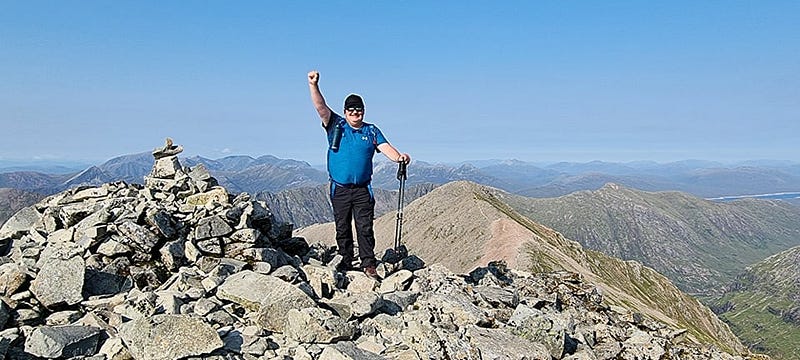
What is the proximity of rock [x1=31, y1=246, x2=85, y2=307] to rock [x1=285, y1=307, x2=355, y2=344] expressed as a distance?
15.3 ft

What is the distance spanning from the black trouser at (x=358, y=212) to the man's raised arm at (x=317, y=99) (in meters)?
1.97

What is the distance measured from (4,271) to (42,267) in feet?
2.23

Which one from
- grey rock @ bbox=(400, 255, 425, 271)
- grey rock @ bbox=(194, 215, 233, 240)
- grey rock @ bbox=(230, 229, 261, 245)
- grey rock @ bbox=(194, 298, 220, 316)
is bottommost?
grey rock @ bbox=(400, 255, 425, 271)

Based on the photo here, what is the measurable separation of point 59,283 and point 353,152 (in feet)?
23.4

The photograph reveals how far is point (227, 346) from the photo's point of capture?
9578mm

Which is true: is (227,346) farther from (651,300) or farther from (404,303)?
(651,300)

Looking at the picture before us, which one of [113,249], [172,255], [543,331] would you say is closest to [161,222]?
[172,255]

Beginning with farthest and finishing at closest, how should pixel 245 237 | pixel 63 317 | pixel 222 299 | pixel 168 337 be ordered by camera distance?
pixel 245 237 < pixel 222 299 < pixel 63 317 < pixel 168 337

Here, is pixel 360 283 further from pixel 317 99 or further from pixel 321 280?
pixel 317 99

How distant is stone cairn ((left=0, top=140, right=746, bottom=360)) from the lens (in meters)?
9.38

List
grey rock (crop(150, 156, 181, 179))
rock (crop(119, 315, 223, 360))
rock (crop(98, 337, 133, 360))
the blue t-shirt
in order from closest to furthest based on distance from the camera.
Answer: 1. rock (crop(119, 315, 223, 360))
2. rock (crop(98, 337, 133, 360))
3. the blue t-shirt
4. grey rock (crop(150, 156, 181, 179))

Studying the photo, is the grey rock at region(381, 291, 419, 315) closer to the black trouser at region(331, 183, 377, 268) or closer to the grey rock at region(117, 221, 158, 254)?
the black trouser at region(331, 183, 377, 268)

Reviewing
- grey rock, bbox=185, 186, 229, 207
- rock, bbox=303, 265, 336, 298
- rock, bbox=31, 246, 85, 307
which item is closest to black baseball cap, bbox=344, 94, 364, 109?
rock, bbox=303, 265, 336, 298

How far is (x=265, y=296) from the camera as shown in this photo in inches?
449
